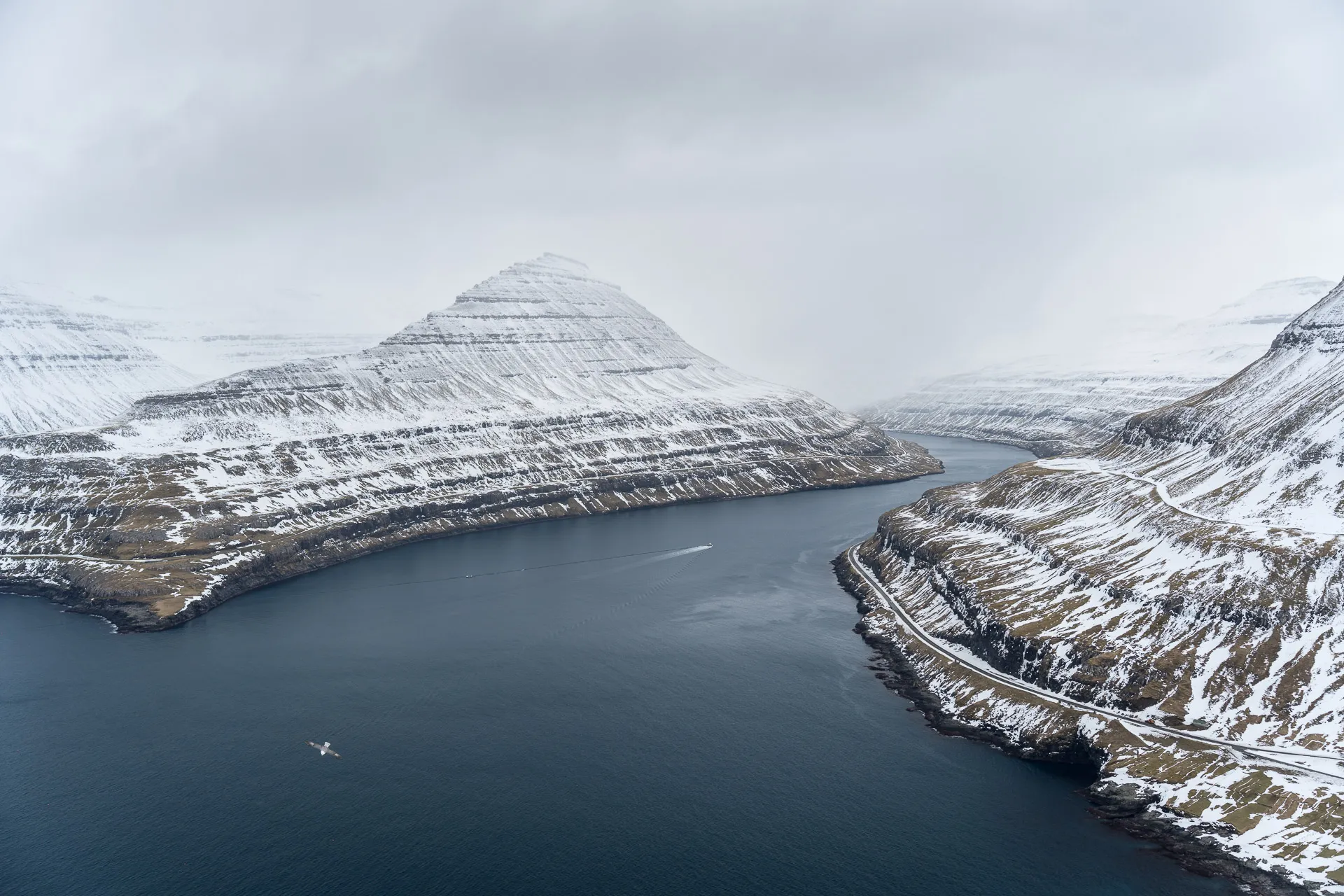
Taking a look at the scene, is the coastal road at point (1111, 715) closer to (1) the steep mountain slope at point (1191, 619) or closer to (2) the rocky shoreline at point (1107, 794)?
(1) the steep mountain slope at point (1191, 619)

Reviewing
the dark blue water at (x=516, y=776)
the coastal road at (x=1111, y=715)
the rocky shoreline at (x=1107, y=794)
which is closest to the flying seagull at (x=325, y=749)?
the dark blue water at (x=516, y=776)

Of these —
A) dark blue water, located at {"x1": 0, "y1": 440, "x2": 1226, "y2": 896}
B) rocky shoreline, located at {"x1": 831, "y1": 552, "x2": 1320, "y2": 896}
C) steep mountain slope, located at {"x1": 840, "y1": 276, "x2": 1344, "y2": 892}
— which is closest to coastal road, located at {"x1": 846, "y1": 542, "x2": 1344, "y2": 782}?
steep mountain slope, located at {"x1": 840, "y1": 276, "x2": 1344, "y2": 892}

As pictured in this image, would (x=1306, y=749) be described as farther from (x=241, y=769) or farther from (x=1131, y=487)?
(x=241, y=769)

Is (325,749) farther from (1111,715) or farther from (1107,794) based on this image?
(1111,715)

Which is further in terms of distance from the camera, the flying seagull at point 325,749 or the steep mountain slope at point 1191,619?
the flying seagull at point 325,749

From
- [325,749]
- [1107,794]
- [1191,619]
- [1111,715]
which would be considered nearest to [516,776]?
[325,749]
